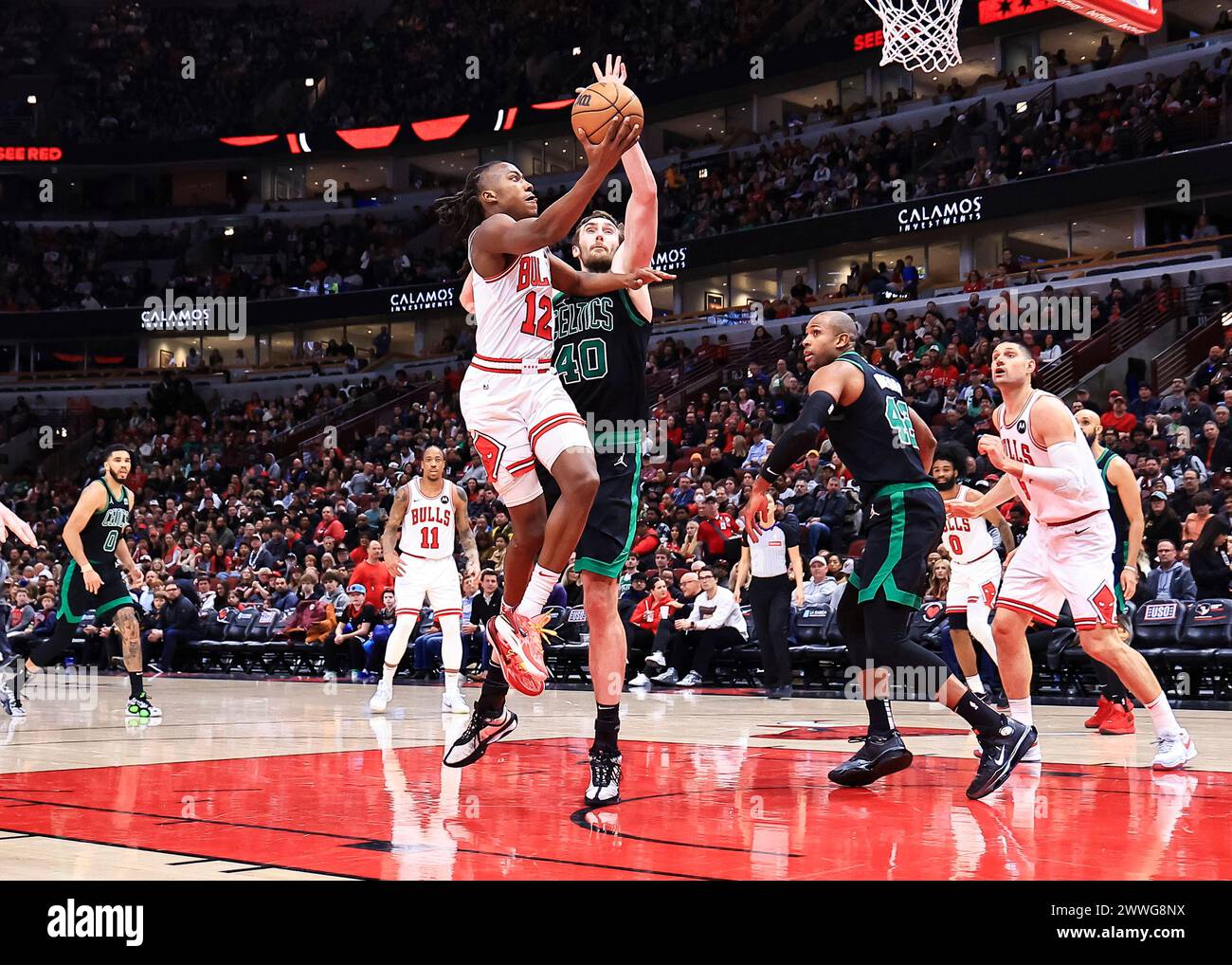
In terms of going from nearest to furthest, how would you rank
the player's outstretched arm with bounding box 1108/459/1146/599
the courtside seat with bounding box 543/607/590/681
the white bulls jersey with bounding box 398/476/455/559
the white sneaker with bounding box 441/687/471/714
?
the player's outstretched arm with bounding box 1108/459/1146/599, the white sneaker with bounding box 441/687/471/714, the white bulls jersey with bounding box 398/476/455/559, the courtside seat with bounding box 543/607/590/681

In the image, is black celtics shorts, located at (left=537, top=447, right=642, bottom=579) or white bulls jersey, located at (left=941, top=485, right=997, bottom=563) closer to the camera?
black celtics shorts, located at (left=537, top=447, right=642, bottom=579)

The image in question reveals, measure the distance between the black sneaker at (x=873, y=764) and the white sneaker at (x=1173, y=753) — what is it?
1.50 meters

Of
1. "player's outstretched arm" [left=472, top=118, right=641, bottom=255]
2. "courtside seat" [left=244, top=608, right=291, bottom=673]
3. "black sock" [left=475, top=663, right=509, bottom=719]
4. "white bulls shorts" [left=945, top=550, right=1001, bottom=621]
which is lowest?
"courtside seat" [left=244, top=608, right=291, bottom=673]

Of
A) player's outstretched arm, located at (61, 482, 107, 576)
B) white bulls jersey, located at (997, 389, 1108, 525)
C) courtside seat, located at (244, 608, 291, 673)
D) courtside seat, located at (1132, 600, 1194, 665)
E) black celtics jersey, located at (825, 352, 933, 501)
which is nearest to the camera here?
black celtics jersey, located at (825, 352, 933, 501)

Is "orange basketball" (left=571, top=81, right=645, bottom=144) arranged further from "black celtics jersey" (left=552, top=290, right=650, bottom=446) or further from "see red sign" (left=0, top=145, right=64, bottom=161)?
"see red sign" (left=0, top=145, right=64, bottom=161)

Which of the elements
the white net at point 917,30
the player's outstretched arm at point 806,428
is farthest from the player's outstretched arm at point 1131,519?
the white net at point 917,30

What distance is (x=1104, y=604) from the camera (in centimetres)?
624

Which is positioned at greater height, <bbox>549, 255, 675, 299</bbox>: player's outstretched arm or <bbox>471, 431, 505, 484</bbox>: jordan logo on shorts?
<bbox>549, 255, 675, 299</bbox>: player's outstretched arm

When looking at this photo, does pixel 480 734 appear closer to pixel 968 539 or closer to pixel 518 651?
pixel 518 651

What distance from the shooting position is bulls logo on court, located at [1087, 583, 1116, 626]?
621cm

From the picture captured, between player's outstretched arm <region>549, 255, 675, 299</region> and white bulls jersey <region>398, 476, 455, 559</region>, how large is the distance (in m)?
5.00

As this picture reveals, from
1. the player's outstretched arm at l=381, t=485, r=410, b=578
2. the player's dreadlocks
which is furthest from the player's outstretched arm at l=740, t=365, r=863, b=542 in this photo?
the player's outstretched arm at l=381, t=485, r=410, b=578
